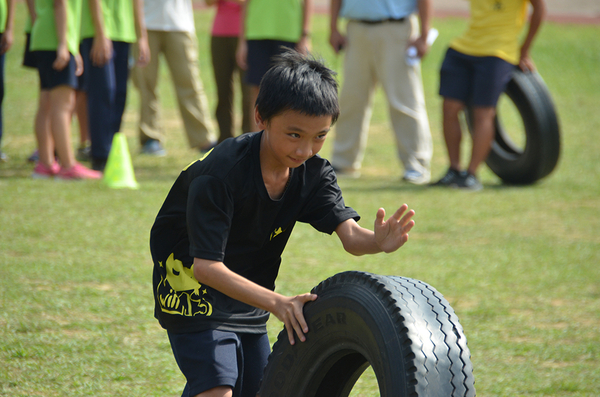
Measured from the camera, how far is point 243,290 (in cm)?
212

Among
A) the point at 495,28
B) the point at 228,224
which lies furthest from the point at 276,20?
the point at 228,224

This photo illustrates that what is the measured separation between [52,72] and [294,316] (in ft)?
14.7

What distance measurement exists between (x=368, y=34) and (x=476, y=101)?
4.05 ft

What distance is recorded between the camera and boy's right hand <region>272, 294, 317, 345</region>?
2.17 meters

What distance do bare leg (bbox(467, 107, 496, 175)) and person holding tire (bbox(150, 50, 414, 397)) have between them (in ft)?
14.4

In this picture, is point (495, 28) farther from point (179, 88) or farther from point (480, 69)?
point (179, 88)

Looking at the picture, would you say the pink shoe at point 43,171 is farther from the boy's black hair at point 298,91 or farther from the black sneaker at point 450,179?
the boy's black hair at point 298,91

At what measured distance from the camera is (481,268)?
15.1 feet

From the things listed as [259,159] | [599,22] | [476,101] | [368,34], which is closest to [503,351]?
[259,159]

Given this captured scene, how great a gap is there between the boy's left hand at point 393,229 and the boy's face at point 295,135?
303 mm

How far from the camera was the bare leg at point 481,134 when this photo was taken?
6.59 meters

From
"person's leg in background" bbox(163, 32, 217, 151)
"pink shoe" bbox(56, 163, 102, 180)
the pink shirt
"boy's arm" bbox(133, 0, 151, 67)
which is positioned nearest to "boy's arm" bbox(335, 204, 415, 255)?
"pink shoe" bbox(56, 163, 102, 180)

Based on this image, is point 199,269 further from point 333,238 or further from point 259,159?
point 333,238

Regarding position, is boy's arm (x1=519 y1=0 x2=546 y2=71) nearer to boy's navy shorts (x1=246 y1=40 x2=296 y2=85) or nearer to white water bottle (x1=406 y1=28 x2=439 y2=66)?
white water bottle (x1=406 y1=28 x2=439 y2=66)
